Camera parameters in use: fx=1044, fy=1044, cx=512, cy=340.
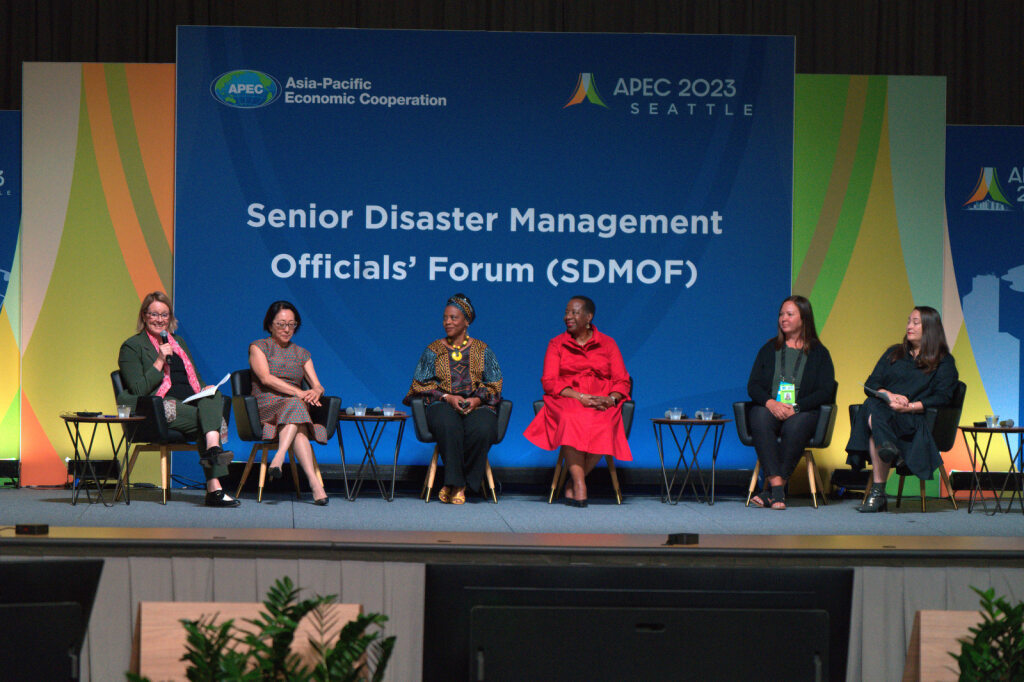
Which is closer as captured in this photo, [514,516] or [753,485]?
[514,516]

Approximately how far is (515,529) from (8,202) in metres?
4.35

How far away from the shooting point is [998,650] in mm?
1642

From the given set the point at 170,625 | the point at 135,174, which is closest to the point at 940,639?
the point at 170,625

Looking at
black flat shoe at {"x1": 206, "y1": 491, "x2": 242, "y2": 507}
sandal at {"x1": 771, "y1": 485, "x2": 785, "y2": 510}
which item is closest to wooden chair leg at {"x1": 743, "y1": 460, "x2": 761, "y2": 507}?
sandal at {"x1": 771, "y1": 485, "x2": 785, "y2": 510}

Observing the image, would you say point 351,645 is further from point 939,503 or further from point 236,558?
point 939,503

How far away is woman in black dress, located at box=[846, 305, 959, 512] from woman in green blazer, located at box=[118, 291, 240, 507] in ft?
12.2

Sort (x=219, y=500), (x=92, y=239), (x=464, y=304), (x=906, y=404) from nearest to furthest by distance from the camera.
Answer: (x=219, y=500) → (x=906, y=404) → (x=464, y=304) → (x=92, y=239)

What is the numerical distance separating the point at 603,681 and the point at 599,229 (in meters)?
5.61

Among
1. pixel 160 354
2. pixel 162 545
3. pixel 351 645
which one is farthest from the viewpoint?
pixel 160 354

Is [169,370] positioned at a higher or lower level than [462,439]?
higher

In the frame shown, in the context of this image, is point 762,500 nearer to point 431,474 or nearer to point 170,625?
point 431,474

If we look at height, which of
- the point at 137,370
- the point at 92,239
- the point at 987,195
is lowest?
the point at 137,370

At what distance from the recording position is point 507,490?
23.0ft

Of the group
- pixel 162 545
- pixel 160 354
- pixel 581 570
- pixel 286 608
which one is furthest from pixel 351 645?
pixel 160 354
